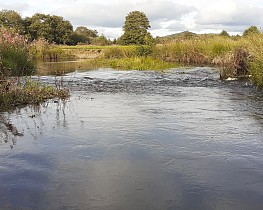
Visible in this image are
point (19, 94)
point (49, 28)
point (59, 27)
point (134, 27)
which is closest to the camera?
point (19, 94)

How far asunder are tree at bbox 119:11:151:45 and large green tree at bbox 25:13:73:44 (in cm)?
1011

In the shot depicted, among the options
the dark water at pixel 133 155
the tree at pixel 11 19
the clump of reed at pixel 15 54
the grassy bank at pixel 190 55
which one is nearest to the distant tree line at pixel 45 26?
the tree at pixel 11 19

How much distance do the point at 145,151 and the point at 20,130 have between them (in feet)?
8.83

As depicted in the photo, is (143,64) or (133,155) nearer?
(133,155)

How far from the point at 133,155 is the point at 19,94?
535 centimetres

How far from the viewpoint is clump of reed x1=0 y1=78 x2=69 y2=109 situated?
9.35 metres

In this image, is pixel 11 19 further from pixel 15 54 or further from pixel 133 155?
pixel 133 155

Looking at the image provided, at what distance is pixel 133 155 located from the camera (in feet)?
18.1

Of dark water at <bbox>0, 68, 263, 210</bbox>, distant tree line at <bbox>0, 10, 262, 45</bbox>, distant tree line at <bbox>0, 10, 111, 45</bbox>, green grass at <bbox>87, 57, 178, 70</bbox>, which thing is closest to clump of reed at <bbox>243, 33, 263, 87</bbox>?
dark water at <bbox>0, 68, 263, 210</bbox>

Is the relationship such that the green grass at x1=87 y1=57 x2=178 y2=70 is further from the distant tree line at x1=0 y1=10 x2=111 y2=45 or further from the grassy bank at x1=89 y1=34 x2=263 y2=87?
the distant tree line at x1=0 y1=10 x2=111 y2=45

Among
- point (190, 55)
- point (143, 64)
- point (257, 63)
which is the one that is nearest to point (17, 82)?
point (257, 63)

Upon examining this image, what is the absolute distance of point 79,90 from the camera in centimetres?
1270

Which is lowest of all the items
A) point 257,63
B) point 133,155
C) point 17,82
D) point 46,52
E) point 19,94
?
point 133,155

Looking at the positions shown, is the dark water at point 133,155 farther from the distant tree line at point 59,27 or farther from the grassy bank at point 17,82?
the distant tree line at point 59,27
